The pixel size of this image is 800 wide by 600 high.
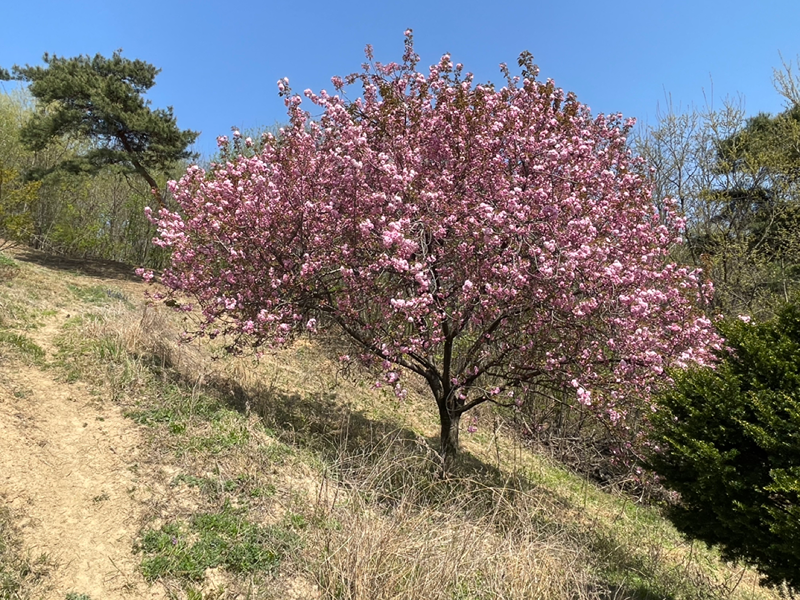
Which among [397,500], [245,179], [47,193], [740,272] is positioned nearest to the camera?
[397,500]

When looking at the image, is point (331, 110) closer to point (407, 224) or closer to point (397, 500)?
point (407, 224)

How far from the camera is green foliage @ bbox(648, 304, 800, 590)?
11.9ft

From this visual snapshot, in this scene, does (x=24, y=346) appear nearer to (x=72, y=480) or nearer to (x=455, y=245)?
→ (x=72, y=480)

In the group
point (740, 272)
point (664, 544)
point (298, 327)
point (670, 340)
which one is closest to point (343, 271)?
point (298, 327)

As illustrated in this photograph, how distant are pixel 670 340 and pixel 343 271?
393 cm

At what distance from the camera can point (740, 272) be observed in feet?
42.0

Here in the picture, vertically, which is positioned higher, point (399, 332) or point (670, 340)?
point (670, 340)

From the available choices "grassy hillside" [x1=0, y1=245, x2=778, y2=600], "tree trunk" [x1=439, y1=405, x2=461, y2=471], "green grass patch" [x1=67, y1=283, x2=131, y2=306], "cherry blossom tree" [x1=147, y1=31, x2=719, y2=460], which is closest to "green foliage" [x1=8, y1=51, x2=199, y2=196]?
"green grass patch" [x1=67, y1=283, x2=131, y2=306]

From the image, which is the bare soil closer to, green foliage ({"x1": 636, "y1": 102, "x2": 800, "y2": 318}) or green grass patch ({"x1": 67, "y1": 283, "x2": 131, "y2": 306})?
green grass patch ({"x1": 67, "y1": 283, "x2": 131, "y2": 306})

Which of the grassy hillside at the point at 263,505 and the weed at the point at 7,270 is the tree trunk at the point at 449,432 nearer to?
the grassy hillside at the point at 263,505

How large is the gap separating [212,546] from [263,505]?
66 cm

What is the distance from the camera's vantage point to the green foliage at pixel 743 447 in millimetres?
3641

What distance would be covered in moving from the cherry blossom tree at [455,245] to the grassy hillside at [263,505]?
118 centimetres

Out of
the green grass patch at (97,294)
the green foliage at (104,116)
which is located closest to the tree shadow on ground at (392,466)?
the green grass patch at (97,294)
